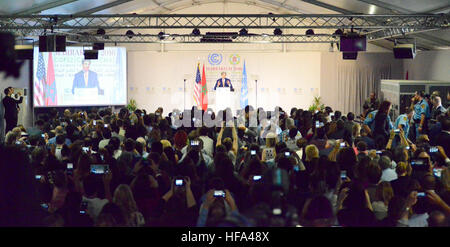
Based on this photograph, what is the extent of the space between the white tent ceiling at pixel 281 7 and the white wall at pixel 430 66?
0.32 m

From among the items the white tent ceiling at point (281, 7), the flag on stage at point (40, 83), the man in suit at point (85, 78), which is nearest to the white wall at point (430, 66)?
the white tent ceiling at point (281, 7)

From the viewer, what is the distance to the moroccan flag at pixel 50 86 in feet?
57.8

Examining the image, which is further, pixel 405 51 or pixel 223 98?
pixel 223 98

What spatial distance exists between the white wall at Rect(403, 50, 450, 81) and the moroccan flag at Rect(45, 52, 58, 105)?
12248mm

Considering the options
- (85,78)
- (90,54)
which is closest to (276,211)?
(90,54)

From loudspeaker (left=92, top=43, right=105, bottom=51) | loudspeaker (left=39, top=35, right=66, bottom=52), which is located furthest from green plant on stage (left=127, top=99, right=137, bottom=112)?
loudspeaker (left=39, top=35, right=66, bottom=52)

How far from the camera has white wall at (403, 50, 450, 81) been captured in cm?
1638

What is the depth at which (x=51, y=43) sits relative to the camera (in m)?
12.8

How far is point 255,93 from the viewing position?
21.1 m

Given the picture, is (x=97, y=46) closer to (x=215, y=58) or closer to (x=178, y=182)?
(x=215, y=58)

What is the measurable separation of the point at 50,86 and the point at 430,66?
12400 millimetres

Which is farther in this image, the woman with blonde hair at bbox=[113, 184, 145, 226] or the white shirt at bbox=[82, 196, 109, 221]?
the white shirt at bbox=[82, 196, 109, 221]

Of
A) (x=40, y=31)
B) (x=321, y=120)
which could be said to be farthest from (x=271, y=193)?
(x=40, y=31)

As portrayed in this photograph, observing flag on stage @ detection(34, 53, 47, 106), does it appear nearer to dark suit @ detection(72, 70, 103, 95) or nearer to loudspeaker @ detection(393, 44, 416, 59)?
dark suit @ detection(72, 70, 103, 95)
